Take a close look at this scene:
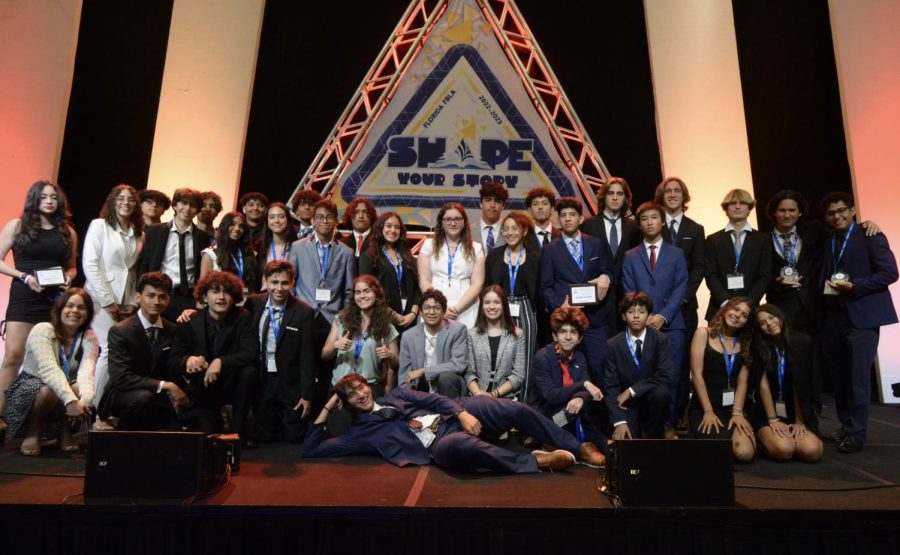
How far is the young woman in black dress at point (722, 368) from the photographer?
3.63 m

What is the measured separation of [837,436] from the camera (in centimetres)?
397

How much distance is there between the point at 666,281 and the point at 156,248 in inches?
127

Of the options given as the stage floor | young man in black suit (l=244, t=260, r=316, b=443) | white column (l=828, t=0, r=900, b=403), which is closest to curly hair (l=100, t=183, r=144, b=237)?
young man in black suit (l=244, t=260, r=316, b=443)

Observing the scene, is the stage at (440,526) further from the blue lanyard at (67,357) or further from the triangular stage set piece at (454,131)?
the triangular stage set piece at (454,131)

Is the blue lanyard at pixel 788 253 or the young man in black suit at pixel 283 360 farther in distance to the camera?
the blue lanyard at pixel 788 253

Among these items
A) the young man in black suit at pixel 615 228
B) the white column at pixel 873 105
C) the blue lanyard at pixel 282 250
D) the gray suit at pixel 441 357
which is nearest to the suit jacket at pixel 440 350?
the gray suit at pixel 441 357

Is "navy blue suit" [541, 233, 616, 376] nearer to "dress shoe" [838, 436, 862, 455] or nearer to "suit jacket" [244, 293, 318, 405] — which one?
"dress shoe" [838, 436, 862, 455]

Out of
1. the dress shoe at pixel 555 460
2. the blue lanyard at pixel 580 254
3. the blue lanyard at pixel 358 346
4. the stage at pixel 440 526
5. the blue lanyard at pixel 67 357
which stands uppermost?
the blue lanyard at pixel 580 254

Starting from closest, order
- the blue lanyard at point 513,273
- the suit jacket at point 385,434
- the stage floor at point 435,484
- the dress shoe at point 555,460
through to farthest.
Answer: the stage floor at point 435,484 → the dress shoe at point 555,460 → the suit jacket at point 385,434 → the blue lanyard at point 513,273

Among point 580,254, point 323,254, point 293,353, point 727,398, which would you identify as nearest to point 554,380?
point 580,254

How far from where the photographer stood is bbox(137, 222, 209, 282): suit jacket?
4.25 m

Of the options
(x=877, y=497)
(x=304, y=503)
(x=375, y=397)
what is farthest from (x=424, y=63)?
(x=877, y=497)

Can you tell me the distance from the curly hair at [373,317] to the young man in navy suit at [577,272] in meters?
1.01

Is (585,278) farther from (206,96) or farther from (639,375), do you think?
(206,96)
